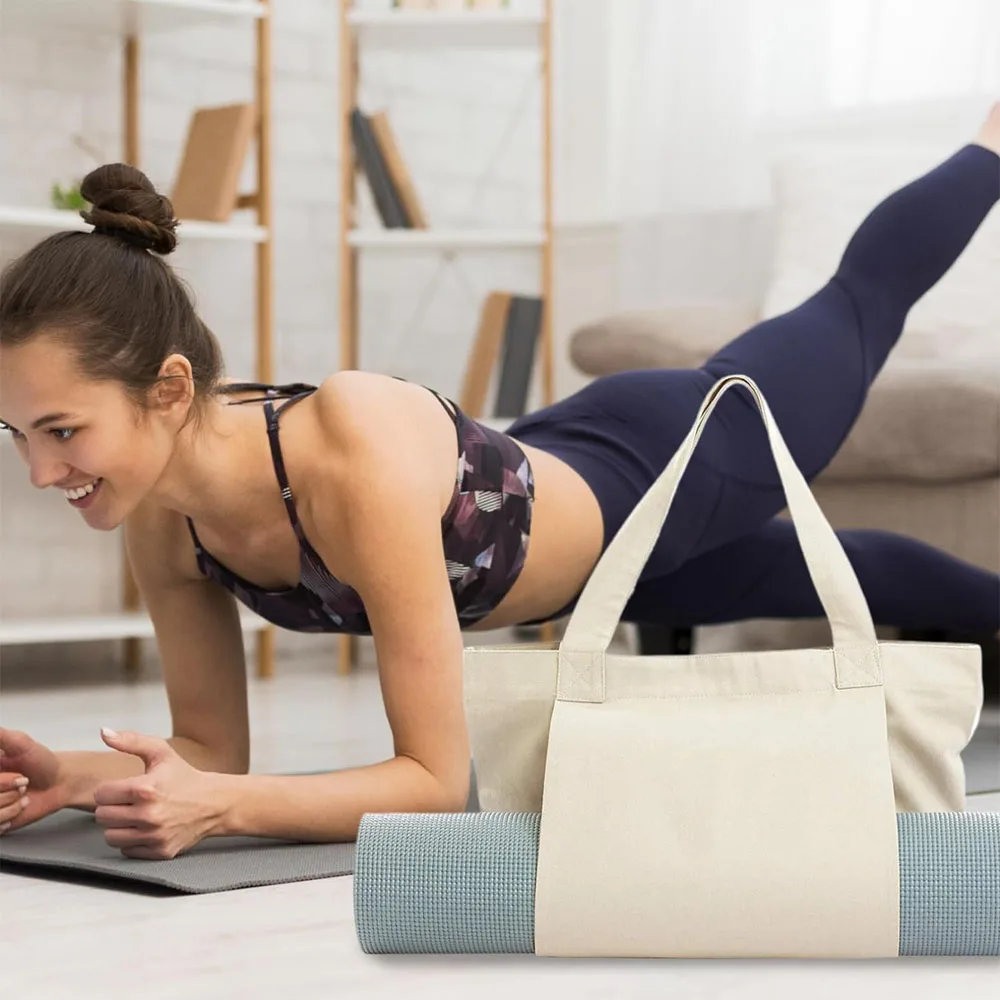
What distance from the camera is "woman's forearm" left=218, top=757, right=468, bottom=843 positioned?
54.0 inches

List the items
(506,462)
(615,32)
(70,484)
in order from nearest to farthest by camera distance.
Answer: (70,484), (506,462), (615,32)

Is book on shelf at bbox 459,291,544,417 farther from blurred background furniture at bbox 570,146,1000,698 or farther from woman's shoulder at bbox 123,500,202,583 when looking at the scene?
woman's shoulder at bbox 123,500,202,583

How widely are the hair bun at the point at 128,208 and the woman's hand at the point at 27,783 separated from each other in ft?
1.51

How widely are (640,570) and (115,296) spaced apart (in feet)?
1.83

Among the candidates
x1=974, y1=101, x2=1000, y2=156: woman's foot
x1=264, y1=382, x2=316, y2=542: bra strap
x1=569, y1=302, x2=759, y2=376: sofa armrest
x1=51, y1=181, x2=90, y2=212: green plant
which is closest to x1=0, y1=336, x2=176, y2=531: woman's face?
x1=264, y1=382, x2=316, y2=542: bra strap

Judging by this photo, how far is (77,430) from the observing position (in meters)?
1.34

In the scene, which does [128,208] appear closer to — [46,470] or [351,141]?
[46,470]

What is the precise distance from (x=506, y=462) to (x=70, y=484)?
481mm

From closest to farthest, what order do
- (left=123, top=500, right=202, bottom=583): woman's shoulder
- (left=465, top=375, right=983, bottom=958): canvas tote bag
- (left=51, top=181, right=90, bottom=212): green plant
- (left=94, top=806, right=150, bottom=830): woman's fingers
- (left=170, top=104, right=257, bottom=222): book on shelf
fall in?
(left=465, top=375, right=983, bottom=958): canvas tote bag → (left=94, top=806, right=150, bottom=830): woman's fingers → (left=123, top=500, right=202, bottom=583): woman's shoulder → (left=51, top=181, right=90, bottom=212): green plant → (left=170, top=104, right=257, bottom=222): book on shelf

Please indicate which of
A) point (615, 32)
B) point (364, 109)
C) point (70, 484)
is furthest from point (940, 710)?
point (615, 32)

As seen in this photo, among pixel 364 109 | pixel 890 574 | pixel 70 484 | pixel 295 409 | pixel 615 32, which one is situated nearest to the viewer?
pixel 70 484

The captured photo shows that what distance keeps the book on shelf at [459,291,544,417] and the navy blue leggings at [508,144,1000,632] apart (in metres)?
1.31

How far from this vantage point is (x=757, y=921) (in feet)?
3.30

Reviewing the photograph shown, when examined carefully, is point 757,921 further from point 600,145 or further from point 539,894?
point 600,145
